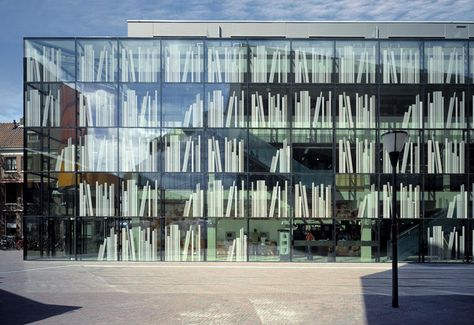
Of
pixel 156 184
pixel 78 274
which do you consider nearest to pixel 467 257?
pixel 156 184

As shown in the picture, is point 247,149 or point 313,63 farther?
point 313,63

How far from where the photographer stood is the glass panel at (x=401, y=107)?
2862 cm

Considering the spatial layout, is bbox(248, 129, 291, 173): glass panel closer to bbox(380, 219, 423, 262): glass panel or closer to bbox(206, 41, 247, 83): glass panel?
bbox(206, 41, 247, 83): glass panel

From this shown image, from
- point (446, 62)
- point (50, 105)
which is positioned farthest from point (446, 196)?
point (50, 105)

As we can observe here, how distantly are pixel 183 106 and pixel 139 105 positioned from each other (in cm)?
237

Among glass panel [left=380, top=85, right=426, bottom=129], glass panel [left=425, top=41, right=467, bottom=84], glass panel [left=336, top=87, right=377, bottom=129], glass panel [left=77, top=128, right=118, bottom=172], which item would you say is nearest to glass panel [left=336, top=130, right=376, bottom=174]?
glass panel [left=336, top=87, right=377, bottom=129]

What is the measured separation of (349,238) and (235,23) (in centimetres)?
2199

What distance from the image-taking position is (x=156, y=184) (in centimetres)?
2848

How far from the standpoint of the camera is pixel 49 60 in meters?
29.0

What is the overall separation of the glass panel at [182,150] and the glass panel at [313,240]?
6.09 meters

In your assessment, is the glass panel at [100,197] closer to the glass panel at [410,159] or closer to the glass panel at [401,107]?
the glass panel at [410,159]

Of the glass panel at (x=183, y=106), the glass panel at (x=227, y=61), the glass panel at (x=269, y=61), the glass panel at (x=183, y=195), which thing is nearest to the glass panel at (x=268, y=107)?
the glass panel at (x=269, y=61)

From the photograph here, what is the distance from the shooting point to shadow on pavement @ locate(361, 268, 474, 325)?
1248cm

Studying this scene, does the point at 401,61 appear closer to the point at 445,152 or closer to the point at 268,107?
the point at 445,152
